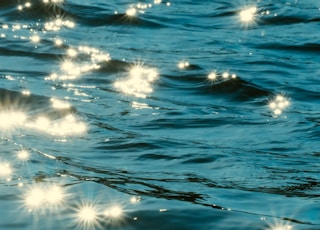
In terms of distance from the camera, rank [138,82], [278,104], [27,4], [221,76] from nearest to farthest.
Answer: [278,104]
[138,82]
[221,76]
[27,4]

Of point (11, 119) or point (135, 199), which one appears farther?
point (11, 119)

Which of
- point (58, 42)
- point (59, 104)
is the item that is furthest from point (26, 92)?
point (58, 42)

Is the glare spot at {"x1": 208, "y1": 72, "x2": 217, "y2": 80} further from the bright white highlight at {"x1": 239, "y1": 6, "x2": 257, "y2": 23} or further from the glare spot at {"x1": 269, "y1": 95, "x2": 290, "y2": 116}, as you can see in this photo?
the bright white highlight at {"x1": 239, "y1": 6, "x2": 257, "y2": 23}

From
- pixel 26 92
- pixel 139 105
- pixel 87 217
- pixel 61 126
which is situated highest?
pixel 26 92

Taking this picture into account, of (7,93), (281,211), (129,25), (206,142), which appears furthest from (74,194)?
(129,25)

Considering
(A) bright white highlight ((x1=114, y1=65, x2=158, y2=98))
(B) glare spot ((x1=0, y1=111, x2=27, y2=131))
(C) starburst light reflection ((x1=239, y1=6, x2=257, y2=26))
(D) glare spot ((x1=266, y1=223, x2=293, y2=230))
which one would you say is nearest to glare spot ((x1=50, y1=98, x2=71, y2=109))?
(B) glare spot ((x1=0, y1=111, x2=27, y2=131))

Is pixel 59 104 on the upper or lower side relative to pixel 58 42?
lower

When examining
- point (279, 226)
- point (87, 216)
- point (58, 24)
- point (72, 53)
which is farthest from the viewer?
point (58, 24)

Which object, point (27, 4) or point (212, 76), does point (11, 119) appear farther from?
point (27, 4)
